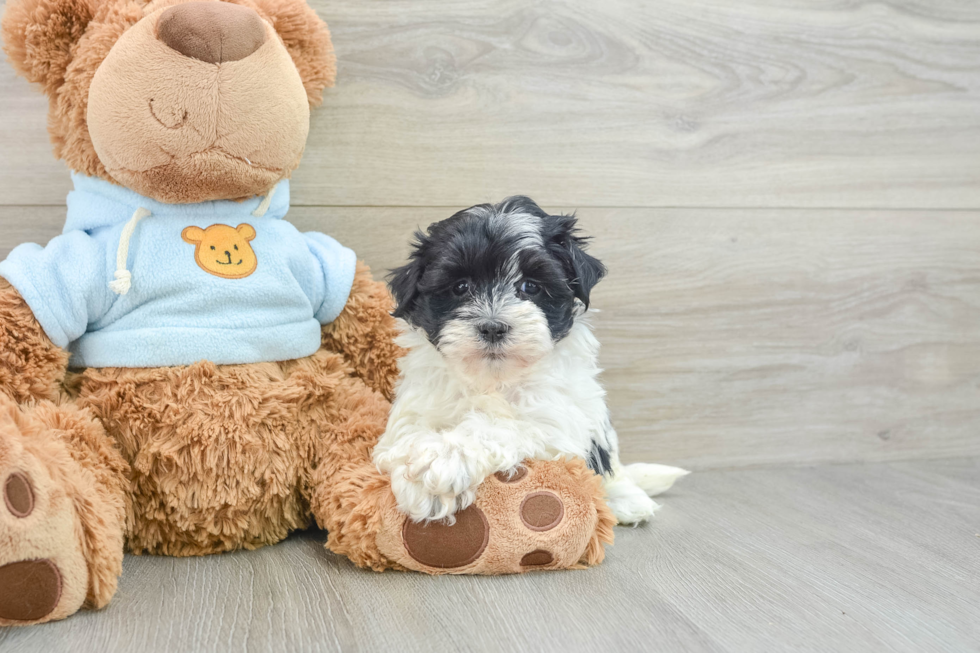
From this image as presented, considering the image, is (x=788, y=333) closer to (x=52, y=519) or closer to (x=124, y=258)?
(x=124, y=258)

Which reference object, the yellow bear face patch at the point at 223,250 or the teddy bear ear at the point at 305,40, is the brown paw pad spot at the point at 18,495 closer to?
the yellow bear face patch at the point at 223,250

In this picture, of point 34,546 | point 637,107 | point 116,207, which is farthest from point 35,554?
point 637,107

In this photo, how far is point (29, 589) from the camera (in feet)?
3.28

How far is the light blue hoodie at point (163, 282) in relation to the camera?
126 cm

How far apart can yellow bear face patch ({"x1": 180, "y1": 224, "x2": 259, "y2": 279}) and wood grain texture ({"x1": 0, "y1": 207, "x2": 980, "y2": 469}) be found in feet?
1.65

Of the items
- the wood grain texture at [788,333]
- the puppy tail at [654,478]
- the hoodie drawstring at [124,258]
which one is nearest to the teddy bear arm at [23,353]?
the hoodie drawstring at [124,258]

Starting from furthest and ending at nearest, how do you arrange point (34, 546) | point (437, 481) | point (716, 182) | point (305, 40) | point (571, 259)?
point (716, 182) < point (305, 40) < point (571, 259) < point (437, 481) < point (34, 546)

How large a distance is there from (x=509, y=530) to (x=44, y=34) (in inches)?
42.1

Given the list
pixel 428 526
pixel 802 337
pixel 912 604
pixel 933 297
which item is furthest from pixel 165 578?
pixel 933 297

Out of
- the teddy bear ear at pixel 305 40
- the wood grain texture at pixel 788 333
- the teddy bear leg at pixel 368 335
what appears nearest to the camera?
the teddy bear ear at pixel 305 40

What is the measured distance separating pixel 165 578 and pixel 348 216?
2.65 ft

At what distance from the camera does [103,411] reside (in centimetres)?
127

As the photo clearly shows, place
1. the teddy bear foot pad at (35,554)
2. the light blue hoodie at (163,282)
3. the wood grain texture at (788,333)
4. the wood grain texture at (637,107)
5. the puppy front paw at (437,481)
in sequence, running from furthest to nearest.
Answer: the wood grain texture at (788,333) → the wood grain texture at (637,107) → the light blue hoodie at (163,282) → the puppy front paw at (437,481) → the teddy bear foot pad at (35,554)

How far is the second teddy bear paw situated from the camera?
47.2 inches
